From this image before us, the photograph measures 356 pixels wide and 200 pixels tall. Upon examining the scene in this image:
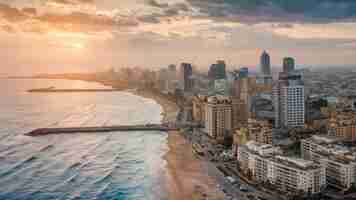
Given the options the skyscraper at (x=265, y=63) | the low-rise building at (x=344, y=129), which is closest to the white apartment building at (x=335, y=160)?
the low-rise building at (x=344, y=129)

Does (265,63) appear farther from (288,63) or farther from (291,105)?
(291,105)

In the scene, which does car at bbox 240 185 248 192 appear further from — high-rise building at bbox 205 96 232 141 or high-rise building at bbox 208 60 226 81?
high-rise building at bbox 208 60 226 81

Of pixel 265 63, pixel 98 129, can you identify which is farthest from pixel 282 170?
pixel 265 63

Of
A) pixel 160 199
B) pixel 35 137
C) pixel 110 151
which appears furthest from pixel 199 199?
pixel 35 137

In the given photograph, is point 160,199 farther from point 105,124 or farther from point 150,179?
point 105,124

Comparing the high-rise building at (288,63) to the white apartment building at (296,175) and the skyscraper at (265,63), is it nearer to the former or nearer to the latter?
the skyscraper at (265,63)
